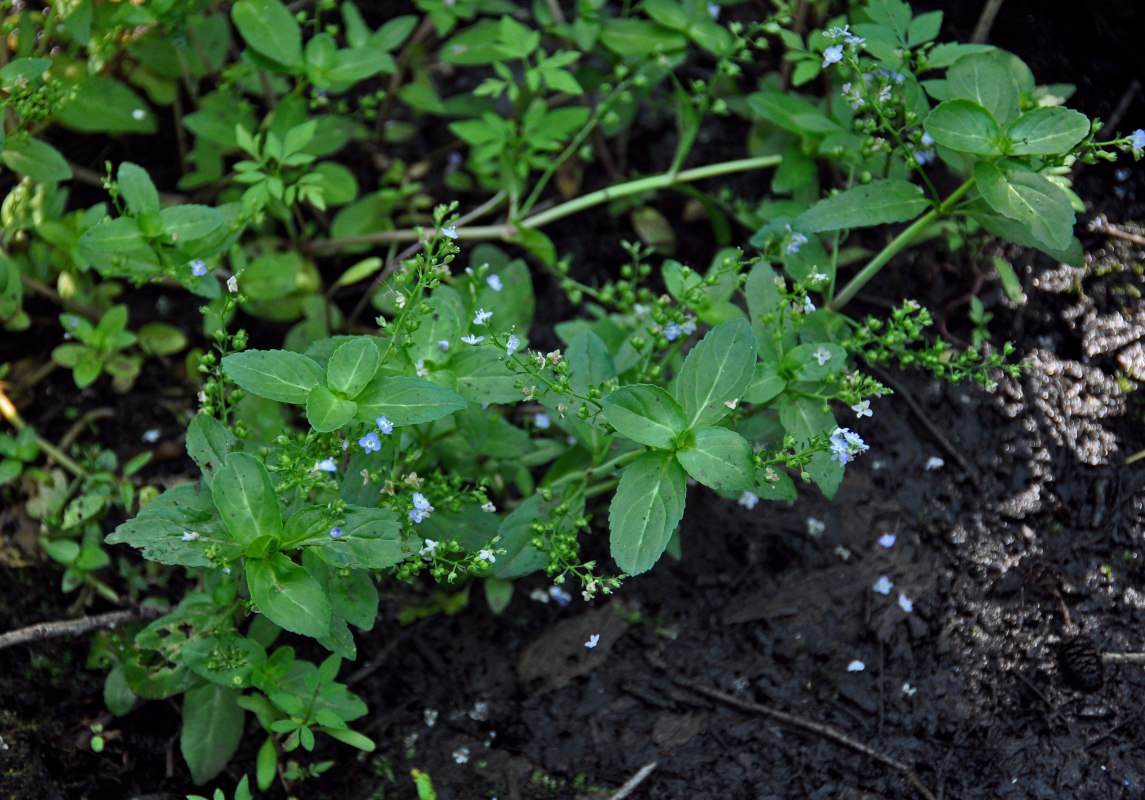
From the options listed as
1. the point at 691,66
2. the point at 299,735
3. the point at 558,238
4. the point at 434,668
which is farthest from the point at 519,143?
the point at 299,735

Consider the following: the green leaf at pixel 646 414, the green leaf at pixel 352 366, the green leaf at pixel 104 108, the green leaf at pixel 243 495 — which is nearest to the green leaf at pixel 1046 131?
the green leaf at pixel 646 414

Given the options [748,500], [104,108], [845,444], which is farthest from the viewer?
[104,108]

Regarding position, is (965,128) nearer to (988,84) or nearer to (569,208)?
(988,84)

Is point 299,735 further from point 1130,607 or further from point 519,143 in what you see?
point 1130,607

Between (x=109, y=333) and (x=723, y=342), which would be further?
(x=109, y=333)

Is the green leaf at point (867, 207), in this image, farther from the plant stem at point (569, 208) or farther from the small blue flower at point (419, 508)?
the small blue flower at point (419, 508)

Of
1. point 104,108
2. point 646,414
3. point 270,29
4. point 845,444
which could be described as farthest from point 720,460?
point 104,108
